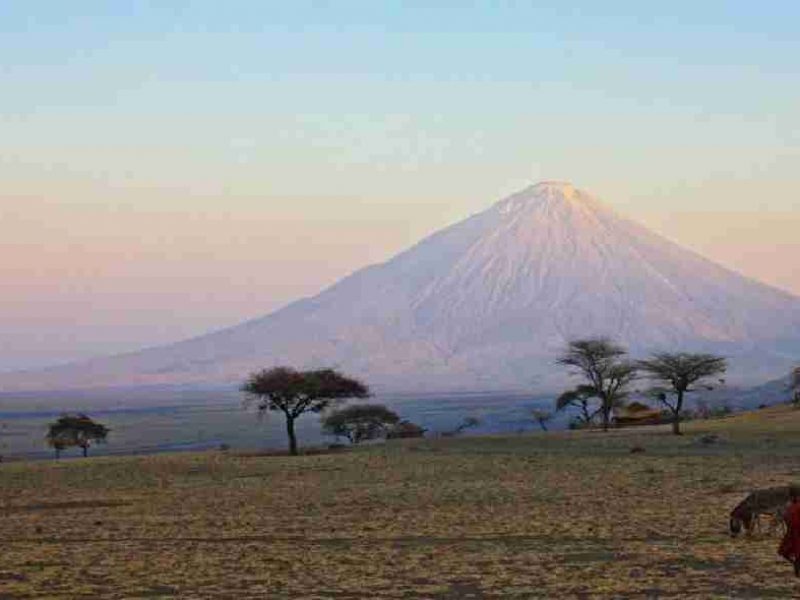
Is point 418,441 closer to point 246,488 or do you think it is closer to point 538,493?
point 246,488

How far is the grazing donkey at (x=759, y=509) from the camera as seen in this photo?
73.7ft

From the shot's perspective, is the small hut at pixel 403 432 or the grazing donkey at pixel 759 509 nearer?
the grazing donkey at pixel 759 509

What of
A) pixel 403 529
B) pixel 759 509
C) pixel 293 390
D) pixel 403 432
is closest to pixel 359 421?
pixel 403 432

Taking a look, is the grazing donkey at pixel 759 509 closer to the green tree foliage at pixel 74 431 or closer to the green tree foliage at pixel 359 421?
the green tree foliage at pixel 74 431

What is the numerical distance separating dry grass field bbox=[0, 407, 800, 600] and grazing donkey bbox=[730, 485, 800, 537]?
0.37 metres

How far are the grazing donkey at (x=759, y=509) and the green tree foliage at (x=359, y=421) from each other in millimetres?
61354

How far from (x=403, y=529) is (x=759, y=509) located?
21.8ft

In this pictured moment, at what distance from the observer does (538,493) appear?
110 ft

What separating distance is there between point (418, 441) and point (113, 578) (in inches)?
1768

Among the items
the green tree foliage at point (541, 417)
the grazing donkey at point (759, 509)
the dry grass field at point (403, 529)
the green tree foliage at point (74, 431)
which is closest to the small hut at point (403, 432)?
the green tree foliage at point (541, 417)

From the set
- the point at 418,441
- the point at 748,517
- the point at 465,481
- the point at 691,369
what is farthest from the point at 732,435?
the point at 748,517

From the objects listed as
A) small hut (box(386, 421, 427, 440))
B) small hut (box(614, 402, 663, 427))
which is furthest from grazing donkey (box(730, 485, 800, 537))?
Answer: small hut (box(386, 421, 427, 440))

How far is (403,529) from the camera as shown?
84.4 feet

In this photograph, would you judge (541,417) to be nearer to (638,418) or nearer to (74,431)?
(638,418)
